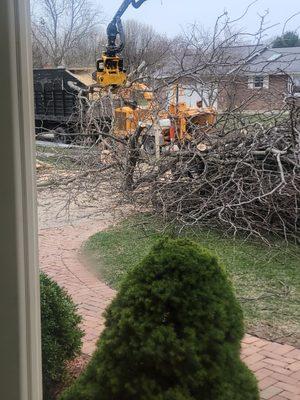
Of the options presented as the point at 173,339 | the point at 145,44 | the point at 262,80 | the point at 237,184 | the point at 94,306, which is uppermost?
the point at 145,44

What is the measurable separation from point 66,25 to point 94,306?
1.08 m

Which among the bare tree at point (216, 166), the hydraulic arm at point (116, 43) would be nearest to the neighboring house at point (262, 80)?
the bare tree at point (216, 166)

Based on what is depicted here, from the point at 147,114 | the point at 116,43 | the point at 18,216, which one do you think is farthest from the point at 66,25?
the point at 147,114

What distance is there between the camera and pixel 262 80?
1921 mm

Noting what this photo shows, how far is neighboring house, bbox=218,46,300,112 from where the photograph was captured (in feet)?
4.45

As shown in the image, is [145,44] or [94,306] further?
[94,306]

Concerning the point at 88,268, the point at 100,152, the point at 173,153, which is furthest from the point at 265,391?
the point at 100,152

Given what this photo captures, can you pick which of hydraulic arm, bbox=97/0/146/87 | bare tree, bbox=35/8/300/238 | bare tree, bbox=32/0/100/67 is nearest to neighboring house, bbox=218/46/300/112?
bare tree, bbox=35/8/300/238

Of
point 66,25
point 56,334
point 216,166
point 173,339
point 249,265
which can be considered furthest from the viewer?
point 216,166

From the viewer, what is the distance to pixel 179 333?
76 centimetres

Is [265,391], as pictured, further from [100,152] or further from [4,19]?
[100,152]

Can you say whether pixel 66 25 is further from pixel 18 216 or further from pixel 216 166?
pixel 216 166

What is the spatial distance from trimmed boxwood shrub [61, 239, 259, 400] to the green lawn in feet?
2.88

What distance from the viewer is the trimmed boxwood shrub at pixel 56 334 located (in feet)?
3.72
